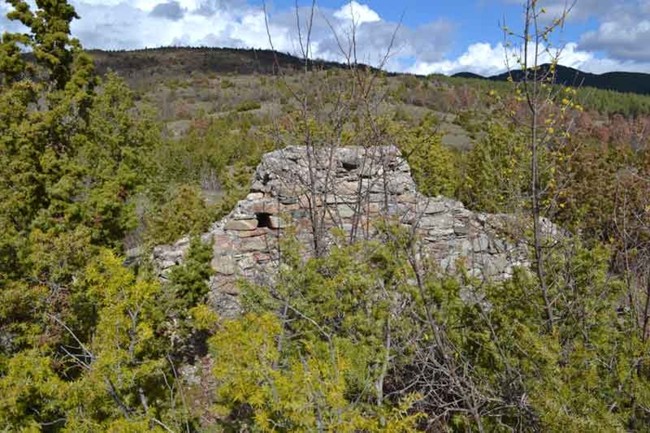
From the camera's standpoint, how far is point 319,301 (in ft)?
19.2

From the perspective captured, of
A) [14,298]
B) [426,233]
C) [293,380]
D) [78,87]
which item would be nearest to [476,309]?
[293,380]

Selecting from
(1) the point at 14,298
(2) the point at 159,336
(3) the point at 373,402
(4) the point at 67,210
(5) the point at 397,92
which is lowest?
(2) the point at 159,336

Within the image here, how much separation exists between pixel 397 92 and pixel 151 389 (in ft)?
21.7

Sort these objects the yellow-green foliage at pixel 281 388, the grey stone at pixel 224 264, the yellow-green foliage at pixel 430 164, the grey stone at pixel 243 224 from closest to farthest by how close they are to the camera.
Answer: the yellow-green foliage at pixel 281 388
the grey stone at pixel 224 264
the grey stone at pixel 243 224
the yellow-green foliage at pixel 430 164

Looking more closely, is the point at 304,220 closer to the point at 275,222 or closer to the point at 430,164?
the point at 275,222

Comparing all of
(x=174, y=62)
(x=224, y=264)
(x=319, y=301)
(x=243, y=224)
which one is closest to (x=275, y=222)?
(x=243, y=224)

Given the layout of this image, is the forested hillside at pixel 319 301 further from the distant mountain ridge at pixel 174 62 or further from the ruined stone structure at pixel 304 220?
the distant mountain ridge at pixel 174 62

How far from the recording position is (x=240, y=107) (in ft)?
268

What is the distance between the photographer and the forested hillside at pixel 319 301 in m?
3.93

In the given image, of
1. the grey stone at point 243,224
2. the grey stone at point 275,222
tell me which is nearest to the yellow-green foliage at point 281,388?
the grey stone at point 275,222

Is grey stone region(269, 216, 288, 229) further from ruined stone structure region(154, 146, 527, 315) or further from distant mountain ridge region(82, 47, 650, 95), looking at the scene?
distant mountain ridge region(82, 47, 650, 95)

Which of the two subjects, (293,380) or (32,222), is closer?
(293,380)

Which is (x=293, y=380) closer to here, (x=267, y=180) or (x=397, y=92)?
(x=397, y=92)

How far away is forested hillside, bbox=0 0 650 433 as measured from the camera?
3.93 meters
